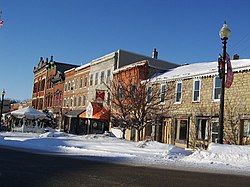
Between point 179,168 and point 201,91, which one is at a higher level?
point 201,91

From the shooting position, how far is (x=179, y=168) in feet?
49.3

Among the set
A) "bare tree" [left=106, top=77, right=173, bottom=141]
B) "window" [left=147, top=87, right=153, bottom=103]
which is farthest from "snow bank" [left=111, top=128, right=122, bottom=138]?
"window" [left=147, top=87, right=153, bottom=103]

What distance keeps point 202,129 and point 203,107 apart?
1488 millimetres

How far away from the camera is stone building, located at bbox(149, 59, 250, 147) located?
25406mm

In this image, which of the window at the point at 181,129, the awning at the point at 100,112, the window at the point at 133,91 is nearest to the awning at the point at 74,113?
the awning at the point at 100,112

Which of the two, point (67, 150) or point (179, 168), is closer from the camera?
point (179, 168)

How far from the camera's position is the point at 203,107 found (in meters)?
28.3

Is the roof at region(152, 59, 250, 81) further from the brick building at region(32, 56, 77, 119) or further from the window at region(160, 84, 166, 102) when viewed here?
the brick building at region(32, 56, 77, 119)

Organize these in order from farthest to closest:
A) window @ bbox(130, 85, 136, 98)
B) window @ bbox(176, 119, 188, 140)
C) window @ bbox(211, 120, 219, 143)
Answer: window @ bbox(176, 119, 188, 140), window @ bbox(130, 85, 136, 98), window @ bbox(211, 120, 219, 143)

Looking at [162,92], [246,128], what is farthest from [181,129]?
[246,128]

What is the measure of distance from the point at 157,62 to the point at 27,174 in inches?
1221

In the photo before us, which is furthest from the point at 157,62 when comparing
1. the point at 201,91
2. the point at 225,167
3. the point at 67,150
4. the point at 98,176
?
the point at 98,176

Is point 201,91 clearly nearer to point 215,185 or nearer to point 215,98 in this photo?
point 215,98

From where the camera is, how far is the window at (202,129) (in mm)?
27753
